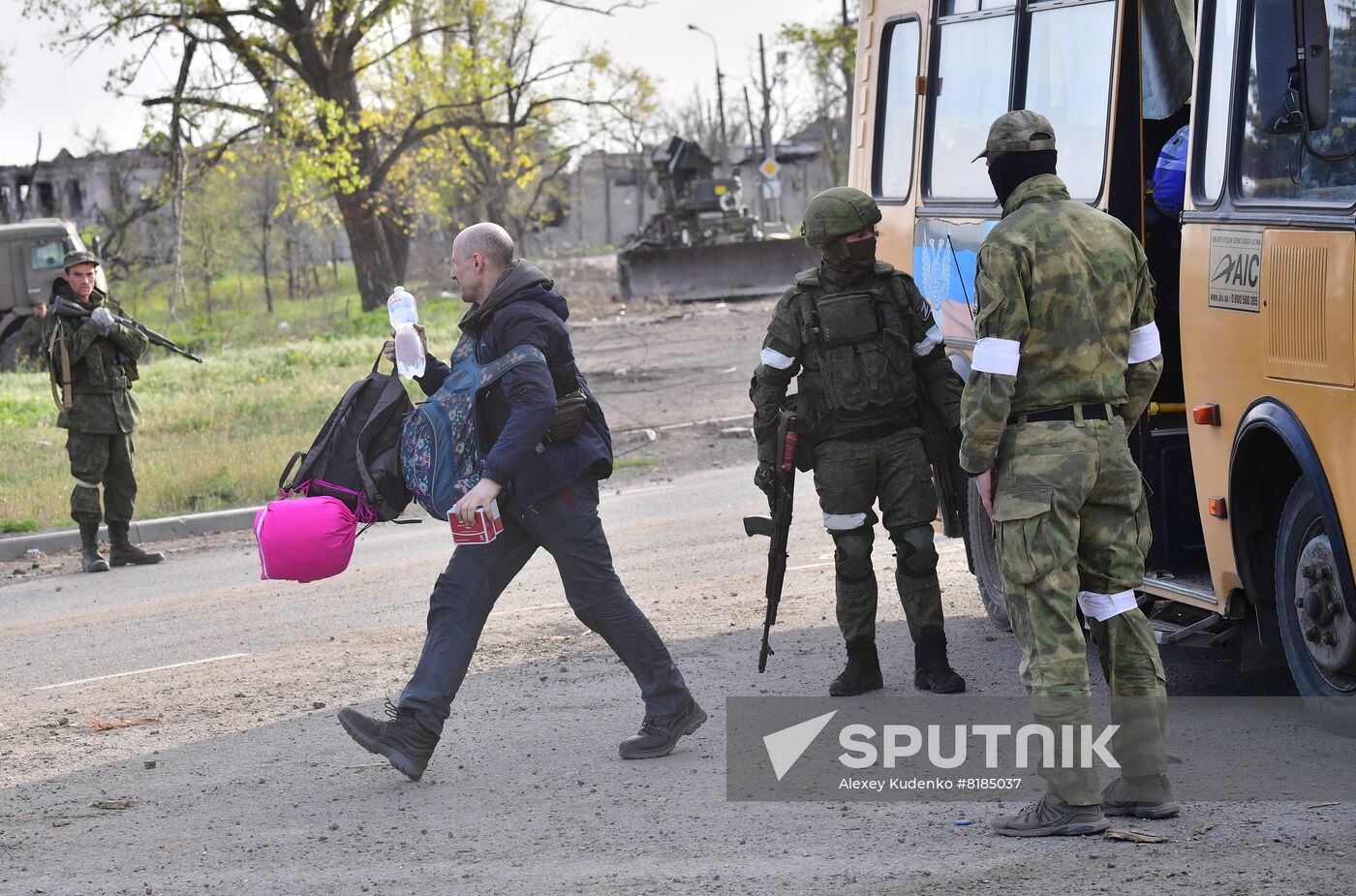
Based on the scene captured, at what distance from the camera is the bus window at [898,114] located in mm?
7895

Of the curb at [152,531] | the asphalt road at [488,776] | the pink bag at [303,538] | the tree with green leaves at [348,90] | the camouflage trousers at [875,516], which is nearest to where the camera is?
the asphalt road at [488,776]

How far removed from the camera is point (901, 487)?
5.93 m

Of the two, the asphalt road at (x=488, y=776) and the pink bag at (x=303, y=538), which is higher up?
the pink bag at (x=303, y=538)

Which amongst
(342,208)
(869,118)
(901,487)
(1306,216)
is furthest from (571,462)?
(342,208)

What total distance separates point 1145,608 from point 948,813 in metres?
1.91

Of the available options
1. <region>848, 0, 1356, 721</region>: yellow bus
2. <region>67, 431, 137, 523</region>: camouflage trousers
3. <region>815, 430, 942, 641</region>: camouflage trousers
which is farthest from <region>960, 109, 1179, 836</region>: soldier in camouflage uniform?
<region>67, 431, 137, 523</region>: camouflage trousers

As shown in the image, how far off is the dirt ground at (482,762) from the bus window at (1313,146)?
5.55ft

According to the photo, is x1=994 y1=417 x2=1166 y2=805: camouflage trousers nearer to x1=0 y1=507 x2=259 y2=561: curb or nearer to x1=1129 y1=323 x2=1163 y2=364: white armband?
x1=1129 y1=323 x2=1163 y2=364: white armband

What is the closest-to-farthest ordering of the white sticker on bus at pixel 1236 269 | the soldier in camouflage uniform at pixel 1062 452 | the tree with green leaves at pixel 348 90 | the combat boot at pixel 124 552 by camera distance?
the soldier in camouflage uniform at pixel 1062 452
the white sticker on bus at pixel 1236 269
the combat boot at pixel 124 552
the tree with green leaves at pixel 348 90

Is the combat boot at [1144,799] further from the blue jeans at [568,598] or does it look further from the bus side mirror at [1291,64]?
the bus side mirror at [1291,64]

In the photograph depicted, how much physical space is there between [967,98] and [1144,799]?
3.79 metres

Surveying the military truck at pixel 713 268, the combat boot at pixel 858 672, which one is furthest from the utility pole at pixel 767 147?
the combat boot at pixel 858 672

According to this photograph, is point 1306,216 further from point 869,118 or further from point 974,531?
point 869,118

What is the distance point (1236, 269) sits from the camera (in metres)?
5.00
